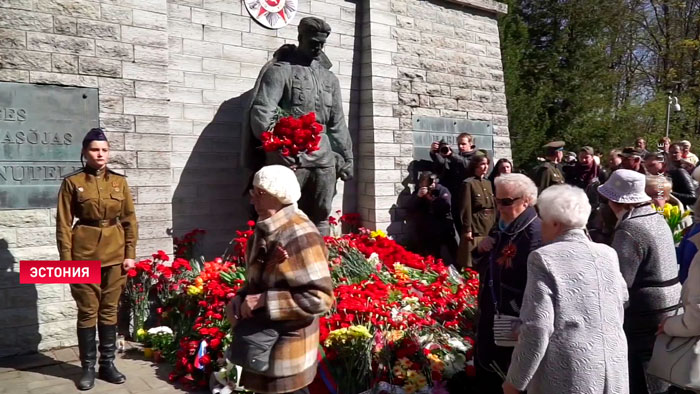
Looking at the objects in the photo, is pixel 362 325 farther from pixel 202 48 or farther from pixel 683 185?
pixel 683 185

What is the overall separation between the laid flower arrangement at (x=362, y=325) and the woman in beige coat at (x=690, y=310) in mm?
1228

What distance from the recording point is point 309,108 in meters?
5.51

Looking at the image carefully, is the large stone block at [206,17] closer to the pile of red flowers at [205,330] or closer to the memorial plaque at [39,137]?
the memorial plaque at [39,137]

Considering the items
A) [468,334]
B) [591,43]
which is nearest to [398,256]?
[468,334]

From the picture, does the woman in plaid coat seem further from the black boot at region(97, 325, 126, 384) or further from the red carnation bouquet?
the red carnation bouquet

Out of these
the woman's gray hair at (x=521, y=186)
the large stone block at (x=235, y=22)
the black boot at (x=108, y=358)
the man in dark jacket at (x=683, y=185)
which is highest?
the large stone block at (x=235, y=22)

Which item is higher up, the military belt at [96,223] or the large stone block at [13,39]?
the large stone block at [13,39]

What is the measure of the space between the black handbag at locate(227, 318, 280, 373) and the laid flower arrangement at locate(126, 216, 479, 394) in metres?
1.15

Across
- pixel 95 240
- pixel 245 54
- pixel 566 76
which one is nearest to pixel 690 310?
pixel 95 240

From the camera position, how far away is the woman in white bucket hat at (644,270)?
3020mm

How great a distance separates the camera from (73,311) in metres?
4.68

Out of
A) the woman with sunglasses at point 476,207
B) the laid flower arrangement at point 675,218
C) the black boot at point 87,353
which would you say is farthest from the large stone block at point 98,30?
the laid flower arrangement at point 675,218

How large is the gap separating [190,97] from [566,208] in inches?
171

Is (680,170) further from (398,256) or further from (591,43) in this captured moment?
(591,43)
